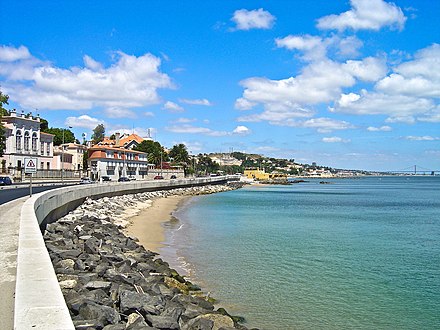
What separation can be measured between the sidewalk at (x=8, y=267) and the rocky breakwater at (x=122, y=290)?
92 cm

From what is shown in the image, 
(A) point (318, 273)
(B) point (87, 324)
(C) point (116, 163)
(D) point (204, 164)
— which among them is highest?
(D) point (204, 164)

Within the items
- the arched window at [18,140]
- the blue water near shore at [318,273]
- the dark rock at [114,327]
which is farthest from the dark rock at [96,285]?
the arched window at [18,140]

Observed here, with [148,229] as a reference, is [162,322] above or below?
above

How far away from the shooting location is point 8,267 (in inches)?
327

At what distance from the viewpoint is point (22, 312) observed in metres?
5.06

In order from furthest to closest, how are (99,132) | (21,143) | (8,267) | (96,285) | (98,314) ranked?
(99,132), (21,143), (96,285), (8,267), (98,314)

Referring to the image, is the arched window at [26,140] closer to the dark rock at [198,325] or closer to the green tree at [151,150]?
the green tree at [151,150]

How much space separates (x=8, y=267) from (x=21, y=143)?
68.3 meters

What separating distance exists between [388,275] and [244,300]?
6320 mm

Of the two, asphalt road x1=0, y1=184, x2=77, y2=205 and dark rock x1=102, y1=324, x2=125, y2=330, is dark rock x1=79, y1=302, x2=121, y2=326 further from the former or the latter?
asphalt road x1=0, y1=184, x2=77, y2=205

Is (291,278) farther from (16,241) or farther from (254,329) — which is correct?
(16,241)

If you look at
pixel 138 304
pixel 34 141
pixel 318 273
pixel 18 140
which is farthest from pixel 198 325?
pixel 34 141

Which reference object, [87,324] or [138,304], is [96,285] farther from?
[87,324]

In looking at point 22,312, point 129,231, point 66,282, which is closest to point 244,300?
point 66,282
